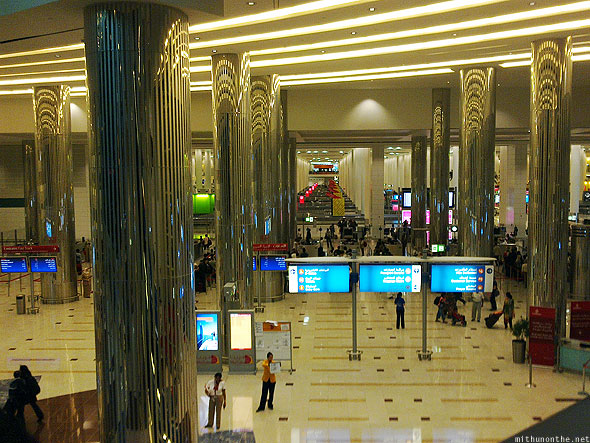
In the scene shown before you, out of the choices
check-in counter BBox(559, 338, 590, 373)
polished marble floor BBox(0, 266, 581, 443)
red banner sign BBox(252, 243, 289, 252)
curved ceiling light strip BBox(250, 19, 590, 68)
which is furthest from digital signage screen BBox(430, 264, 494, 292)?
red banner sign BBox(252, 243, 289, 252)

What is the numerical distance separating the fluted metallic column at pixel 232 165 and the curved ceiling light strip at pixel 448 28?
93 cm

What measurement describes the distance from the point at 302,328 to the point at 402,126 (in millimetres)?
11620

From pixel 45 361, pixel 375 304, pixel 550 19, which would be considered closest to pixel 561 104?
pixel 550 19

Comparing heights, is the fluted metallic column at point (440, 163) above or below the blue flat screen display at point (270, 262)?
above

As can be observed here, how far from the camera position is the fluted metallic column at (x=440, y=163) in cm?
2453

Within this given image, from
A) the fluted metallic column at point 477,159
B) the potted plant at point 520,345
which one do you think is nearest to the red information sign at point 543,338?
the potted plant at point 520,345

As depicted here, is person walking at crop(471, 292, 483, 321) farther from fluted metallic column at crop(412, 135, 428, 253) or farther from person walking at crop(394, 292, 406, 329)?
fluted metallic column at crop(412, 135, 428, 253)

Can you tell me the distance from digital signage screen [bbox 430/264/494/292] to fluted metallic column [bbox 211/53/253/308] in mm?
4442

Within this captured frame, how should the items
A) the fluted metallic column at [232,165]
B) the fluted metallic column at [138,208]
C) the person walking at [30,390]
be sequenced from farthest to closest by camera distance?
the fluted metallic column at [232,165], the person walking at [30,390], the fluted metallic column at [138,208]

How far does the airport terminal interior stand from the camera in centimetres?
652

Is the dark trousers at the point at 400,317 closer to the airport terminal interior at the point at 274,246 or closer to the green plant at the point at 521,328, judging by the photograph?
the airport terminal interior at the point at 274,246

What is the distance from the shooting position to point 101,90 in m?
6.40

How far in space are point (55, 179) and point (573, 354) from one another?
16.1m

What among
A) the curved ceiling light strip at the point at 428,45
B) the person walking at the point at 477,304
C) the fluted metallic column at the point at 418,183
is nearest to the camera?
the curved ceiling light strip at the point at 428,45
